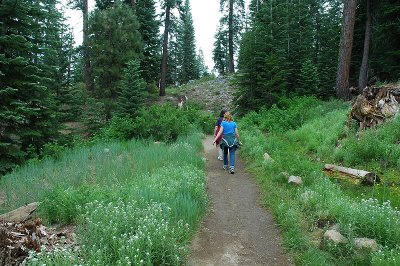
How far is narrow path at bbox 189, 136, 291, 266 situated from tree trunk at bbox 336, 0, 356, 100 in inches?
467

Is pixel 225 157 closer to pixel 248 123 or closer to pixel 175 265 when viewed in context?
pixel 175 265

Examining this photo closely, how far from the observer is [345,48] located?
17266 mm

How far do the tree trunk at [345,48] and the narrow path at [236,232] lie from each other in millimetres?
11858

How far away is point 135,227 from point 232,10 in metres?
39.8

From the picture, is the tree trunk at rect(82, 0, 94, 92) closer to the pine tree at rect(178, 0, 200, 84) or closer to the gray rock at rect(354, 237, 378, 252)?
the gray rock at rect(354, 237, 378, 252)

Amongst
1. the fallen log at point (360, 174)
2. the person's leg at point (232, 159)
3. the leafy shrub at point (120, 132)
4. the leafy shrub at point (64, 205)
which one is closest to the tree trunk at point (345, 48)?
the person's leg at point (232, 159)

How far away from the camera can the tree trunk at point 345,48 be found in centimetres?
1675

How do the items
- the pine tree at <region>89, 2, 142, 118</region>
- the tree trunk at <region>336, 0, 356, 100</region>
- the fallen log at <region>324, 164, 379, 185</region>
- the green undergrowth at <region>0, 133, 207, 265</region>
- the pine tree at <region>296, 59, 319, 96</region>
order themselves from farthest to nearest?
the pine tree at <region>89, 2, 142, 118</region> → the pine tree at <region>296, 59, 319, 96</region> → the tree trunk at <region>336, 0, 356, 100</region> → the fallen log at <region>324, 164, 379, 185</region> → the green undergrowth at <region>0, 133, 207, 265</region>

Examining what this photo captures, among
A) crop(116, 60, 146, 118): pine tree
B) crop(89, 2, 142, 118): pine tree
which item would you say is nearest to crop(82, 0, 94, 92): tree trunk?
crop(89, 2, 142, 118): pine tree

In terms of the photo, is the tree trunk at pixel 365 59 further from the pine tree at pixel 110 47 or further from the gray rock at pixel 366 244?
the gray rock at pixel 366 244

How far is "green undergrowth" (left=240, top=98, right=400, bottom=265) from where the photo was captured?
4836mm

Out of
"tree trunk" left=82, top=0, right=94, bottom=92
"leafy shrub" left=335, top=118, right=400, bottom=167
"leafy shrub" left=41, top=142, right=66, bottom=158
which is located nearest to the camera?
"leafy shrub" left=335, top=118, right=400, bottom=167

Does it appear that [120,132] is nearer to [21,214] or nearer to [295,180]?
[21,214]

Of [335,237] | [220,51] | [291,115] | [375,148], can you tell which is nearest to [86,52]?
[291,115]
